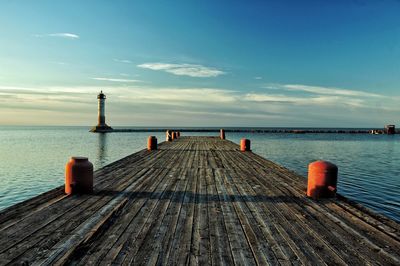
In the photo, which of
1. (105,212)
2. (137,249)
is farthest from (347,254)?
(105,212)

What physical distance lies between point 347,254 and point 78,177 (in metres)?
6.51

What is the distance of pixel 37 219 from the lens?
578 cm

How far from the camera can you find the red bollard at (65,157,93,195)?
7668 millimetres

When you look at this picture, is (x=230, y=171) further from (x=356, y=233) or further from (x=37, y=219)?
(x=37, y=219)

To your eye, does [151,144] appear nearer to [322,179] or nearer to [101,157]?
[101,157]

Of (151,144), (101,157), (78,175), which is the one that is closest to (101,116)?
(101,157)

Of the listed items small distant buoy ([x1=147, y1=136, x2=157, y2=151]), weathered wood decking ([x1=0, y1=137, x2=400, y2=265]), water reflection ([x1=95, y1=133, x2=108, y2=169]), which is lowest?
water reflection ([x1=95, y1=133, x2=108, y2=169])

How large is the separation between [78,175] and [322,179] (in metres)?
6.55

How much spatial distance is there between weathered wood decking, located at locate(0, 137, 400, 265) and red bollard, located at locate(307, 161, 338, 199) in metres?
0.37

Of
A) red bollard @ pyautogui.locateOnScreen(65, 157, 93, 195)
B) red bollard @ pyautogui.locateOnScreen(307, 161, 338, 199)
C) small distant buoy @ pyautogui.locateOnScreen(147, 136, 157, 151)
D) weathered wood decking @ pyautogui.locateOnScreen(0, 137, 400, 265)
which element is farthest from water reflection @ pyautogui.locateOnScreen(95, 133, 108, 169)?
red bollard @ pyautogui.locateOnScreen(307, 161, 338, 199)

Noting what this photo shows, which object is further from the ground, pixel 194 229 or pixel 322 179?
pixel 322 179

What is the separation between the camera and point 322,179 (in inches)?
306

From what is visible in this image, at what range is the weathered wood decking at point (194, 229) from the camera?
4.25 metres

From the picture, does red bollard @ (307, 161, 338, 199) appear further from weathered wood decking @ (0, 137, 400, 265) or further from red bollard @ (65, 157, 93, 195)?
red bollard @ (65, 157, 93, 195)
